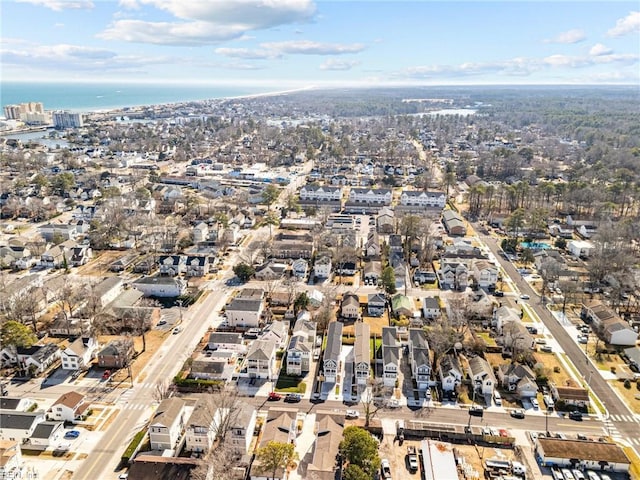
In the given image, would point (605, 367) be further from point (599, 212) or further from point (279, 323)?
point (599, 212)

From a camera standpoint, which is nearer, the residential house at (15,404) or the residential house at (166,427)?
the residential house at (166,427)

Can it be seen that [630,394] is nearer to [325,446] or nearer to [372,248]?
[325,446]

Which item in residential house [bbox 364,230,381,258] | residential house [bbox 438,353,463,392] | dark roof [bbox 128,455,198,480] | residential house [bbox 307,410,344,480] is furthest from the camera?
residential house [bbox 364,230,381,258]

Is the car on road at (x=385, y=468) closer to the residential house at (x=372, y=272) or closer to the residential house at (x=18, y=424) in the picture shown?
Answer: the residential house at (x=18, y=424)

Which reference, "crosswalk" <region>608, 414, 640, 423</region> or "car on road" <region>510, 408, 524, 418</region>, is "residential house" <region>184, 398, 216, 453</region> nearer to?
"car on road" <region>510, 408, 524, 418</region>

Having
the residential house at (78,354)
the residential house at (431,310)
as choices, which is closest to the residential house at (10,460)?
the residential house at (78,354)

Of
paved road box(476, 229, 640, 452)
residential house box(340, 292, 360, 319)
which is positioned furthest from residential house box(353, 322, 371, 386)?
paved road box(476, 229, 640, 452)
